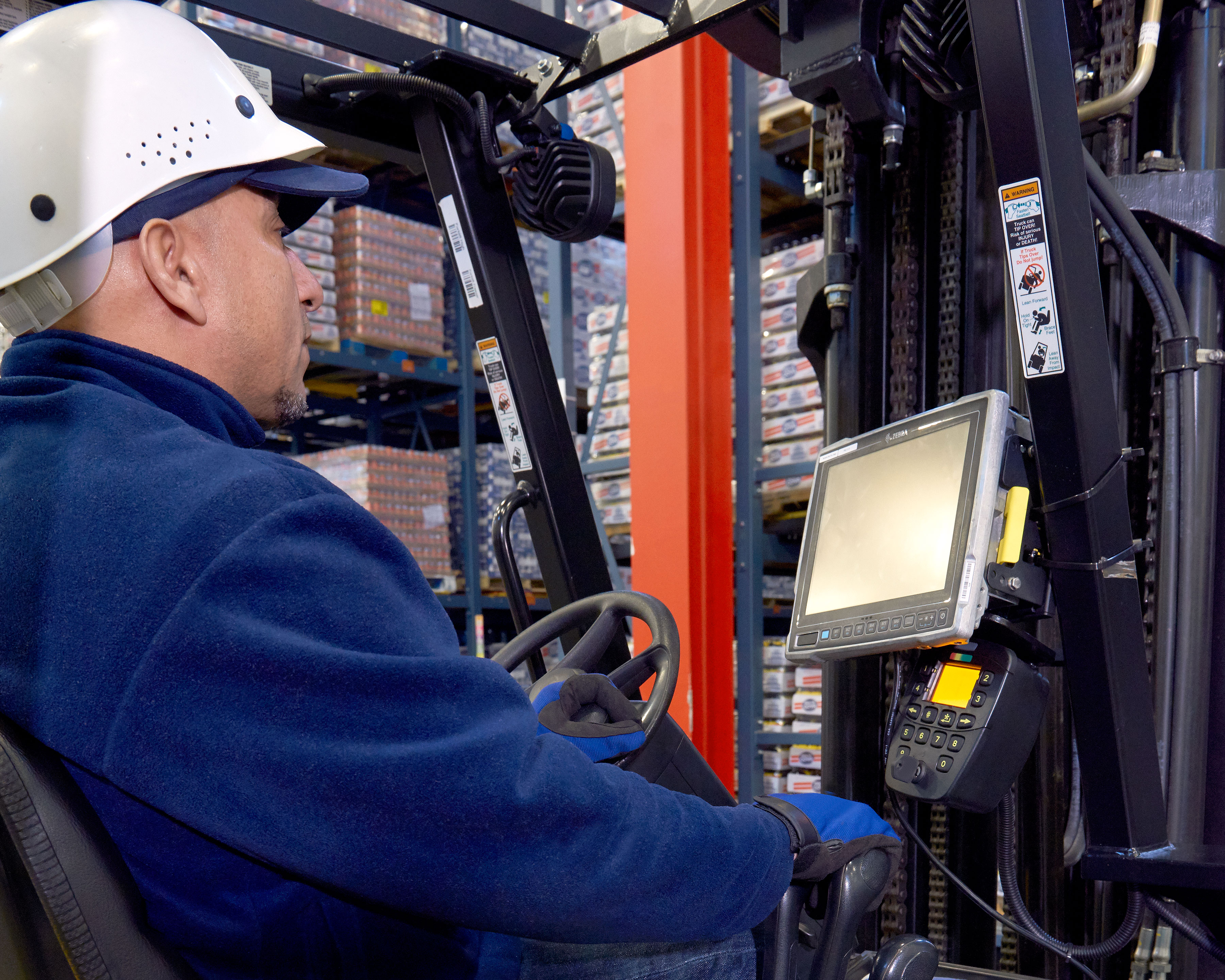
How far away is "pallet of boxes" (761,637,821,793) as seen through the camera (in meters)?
5.16

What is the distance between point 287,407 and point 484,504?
5519mm

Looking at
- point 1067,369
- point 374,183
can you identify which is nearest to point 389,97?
point 1067,369

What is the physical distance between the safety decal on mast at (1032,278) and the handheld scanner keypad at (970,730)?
1.71ft

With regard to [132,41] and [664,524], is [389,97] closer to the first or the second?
[132,41]

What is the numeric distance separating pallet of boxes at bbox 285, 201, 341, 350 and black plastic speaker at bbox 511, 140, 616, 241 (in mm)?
3809

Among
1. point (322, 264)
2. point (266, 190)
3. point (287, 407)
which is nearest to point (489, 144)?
point (266, 190)

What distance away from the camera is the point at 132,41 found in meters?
1.51

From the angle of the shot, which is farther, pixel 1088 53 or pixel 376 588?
pixel 1088 53

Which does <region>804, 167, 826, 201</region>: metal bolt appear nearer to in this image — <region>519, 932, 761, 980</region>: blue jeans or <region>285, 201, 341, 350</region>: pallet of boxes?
<region>519, 932, 761, 980</region>: blue jeans

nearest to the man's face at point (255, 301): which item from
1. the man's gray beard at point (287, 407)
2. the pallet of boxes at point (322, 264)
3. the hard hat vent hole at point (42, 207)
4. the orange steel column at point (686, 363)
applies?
the man's gray beard at point (287, 407)

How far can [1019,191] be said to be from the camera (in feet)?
5.87

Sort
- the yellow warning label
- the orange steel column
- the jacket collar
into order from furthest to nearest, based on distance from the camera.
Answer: the orange steel column < the yellow warning label < the jacket collar

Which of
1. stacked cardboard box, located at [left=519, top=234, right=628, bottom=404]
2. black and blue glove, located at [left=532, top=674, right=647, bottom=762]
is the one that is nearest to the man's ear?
black and blue glove, located at [left=532, top=674, right=647, bottom=762]

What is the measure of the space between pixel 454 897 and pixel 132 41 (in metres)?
1.21
